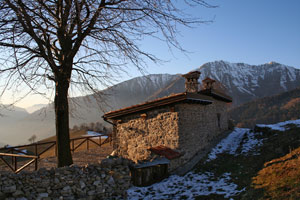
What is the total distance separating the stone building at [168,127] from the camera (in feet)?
27.9

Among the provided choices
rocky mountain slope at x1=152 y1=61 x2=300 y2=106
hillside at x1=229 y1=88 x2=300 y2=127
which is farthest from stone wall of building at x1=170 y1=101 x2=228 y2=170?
rocky mountain slope at x1=152 y1=61 x2=300 y2=106

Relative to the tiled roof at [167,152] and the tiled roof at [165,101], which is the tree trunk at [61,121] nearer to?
the tiled roof at [167,152]

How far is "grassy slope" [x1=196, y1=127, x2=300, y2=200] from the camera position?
4.38 meters

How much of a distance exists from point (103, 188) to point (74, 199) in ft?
2.57

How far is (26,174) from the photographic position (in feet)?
15.1

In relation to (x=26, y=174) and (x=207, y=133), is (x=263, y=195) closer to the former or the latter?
(x=26, y=174)

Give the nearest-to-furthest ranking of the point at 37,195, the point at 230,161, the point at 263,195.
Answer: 1. the point at 263,195
2. the point at 37,195
3. the point at 230,161

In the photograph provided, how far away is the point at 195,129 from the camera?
31.8 ft

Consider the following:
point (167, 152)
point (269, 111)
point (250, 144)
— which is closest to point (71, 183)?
A: point (167, 152)

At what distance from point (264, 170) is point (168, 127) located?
3.86 meters

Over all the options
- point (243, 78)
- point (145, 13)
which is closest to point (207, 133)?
point (145, 13)

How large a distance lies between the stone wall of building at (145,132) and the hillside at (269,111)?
3338 centimetres

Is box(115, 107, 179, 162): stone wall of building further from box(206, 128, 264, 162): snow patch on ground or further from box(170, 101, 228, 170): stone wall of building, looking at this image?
box(206, 128, 264, 162): snow patch on ground

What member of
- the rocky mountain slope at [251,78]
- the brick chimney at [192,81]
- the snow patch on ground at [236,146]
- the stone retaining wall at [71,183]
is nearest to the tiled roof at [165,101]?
the brick chimney at [192,81]
